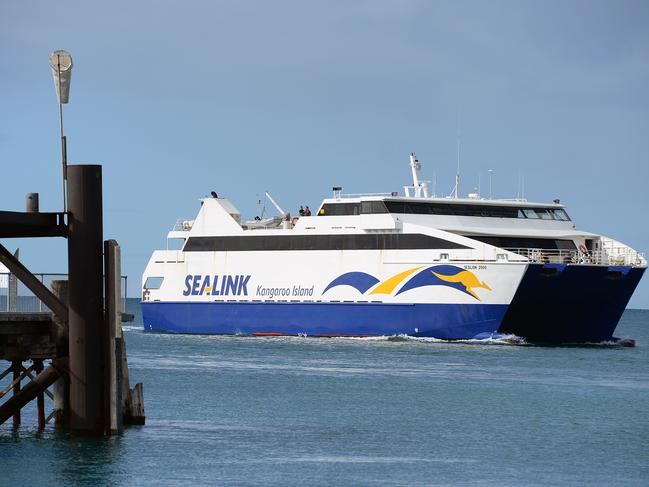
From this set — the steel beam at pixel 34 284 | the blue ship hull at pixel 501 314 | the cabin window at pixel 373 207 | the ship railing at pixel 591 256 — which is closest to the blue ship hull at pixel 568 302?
the blue ship hull at pixel 501 314

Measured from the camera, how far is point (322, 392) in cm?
2806

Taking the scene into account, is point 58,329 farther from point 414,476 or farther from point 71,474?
point 414,476

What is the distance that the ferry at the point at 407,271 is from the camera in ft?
131

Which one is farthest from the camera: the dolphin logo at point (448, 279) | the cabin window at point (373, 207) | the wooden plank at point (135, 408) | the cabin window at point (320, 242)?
the cabin window at point (373, 207)

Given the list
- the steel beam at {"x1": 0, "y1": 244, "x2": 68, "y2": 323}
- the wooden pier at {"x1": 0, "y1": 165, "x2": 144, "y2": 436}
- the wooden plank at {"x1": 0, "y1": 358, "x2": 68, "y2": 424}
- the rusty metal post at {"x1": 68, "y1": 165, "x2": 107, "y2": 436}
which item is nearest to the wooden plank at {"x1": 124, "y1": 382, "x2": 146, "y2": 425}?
the wooden pier at {"x1": 0, "y1": 165, "x2": 144, "y2": 436}

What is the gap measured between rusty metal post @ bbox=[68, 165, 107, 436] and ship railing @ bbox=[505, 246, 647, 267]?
2503 centimetres

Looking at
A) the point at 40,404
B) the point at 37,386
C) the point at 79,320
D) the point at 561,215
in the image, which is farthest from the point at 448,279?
the point at 79,320

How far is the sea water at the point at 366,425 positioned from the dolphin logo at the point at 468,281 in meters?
1.96

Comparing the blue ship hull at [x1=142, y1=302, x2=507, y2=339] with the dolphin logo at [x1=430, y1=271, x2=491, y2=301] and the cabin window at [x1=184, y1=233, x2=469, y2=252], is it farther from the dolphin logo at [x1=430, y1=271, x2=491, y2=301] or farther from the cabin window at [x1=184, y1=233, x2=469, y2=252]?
the cabin window at [x1=184, y1=233, x2=469, y2=252]

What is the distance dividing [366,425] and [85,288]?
689 cm

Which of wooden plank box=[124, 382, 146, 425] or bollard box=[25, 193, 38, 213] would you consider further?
wooden plank box=[124, 382, 146, 425]

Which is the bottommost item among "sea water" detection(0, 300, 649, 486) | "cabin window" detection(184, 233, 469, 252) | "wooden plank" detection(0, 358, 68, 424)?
"sea water" detection(0, 300, 649, 486)

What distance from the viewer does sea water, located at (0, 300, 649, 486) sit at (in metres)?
17.3

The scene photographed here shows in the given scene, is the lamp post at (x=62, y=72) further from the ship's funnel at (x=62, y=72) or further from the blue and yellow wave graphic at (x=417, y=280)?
the blue and yellow wave graphic at (x=417, y=280)
